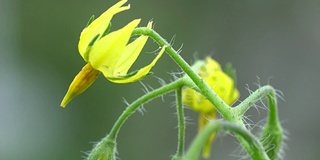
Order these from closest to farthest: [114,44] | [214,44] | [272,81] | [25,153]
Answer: [114,44] < [25,153] < [272,81] < [214,44]

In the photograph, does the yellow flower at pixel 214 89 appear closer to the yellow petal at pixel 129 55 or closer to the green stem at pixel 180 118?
the green stem at pixel 180 118

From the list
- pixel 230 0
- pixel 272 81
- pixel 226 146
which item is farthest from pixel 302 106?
pixel 230 0

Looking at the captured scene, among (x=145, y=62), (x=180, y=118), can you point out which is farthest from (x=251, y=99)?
(x=145, y=62)

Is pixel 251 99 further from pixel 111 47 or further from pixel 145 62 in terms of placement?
pixel 145 62

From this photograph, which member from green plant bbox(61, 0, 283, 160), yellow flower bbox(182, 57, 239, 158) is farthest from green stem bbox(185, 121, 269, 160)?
yellow flower bbox(182, 57, 239, 158)

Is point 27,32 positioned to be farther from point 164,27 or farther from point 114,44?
point 114,44
